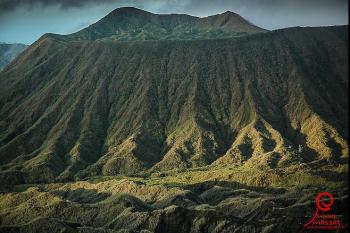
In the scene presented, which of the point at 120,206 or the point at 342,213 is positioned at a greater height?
the point at 342,213

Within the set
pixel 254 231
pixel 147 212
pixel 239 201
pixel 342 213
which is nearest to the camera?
pixel 342 213

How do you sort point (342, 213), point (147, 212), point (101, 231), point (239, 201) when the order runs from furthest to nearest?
1. point (239, 201)
2. point (147, 212)
3. point (101, 231)
4. point (342, 213)

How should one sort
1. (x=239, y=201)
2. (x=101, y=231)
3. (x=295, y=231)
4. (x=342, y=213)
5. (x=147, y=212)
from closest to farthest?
(x=342, y=213), (x=295, y=231), (x=101, y=231), (x=147, y=212), (x=239, y=201)

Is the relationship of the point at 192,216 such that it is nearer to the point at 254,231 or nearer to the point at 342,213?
the point at 254,231

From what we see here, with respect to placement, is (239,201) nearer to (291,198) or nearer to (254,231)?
(291,198)

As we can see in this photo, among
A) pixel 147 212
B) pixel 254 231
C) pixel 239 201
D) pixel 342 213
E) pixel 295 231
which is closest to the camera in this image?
pixel 342 213

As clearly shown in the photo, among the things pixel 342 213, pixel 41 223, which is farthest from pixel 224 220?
pixel 41 223

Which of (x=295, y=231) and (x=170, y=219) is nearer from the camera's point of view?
(x=295, y=231)

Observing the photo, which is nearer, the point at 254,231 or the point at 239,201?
the point at 254,231

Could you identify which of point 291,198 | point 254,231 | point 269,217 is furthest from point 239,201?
point 254,231
